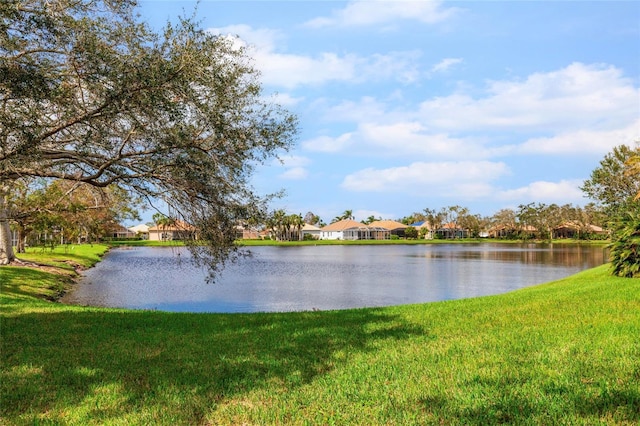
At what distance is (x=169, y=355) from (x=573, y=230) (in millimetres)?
137712

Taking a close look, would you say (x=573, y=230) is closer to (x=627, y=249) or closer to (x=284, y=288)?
→ (x=284, y=288)

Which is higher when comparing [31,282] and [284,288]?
[31,282]

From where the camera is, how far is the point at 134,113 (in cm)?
965

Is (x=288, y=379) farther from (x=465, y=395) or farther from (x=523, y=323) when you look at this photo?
(x=523, y=323)

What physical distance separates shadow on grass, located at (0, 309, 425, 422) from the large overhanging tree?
2696mm

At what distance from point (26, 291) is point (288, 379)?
21521mm

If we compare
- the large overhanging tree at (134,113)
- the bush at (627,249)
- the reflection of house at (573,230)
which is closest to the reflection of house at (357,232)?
the reflection of house at (573,230)

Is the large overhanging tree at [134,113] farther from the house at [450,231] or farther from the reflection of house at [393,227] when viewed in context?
the house at [450,231]

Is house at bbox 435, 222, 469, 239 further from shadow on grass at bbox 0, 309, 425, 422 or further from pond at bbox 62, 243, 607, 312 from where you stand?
shadow on grass at bbox 0, 309, 425, 422

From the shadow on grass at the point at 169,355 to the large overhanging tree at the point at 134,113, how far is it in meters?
2.70

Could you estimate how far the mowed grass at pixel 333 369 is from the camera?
5230 mm

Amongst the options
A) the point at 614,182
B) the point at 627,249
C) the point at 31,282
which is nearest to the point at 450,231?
the point at 614,182

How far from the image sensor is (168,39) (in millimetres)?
10062

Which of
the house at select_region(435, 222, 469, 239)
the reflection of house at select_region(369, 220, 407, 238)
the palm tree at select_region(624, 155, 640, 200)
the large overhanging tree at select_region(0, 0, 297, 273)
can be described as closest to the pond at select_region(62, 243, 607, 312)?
the large overhanging tree at select_region(0, 0, 297, 273)
